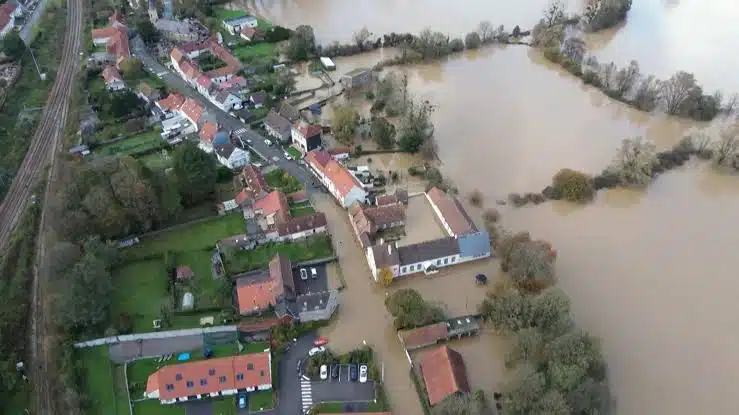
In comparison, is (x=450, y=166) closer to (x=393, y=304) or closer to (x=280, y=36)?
(x=393, y=304)

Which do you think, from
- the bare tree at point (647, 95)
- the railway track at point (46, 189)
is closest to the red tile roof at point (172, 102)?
the railway track at point (46, 189)

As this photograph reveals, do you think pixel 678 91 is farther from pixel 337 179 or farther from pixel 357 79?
pixel 337 179

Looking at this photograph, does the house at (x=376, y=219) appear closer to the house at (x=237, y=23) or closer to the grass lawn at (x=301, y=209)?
the grass lawn at (x=301, y=209)

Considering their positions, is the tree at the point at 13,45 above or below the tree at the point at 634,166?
above

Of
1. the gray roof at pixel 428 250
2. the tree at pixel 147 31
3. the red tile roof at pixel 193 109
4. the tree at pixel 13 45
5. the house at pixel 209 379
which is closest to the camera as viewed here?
the house at pixel 209 379

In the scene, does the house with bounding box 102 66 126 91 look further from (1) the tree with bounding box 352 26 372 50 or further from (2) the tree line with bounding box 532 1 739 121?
(2) the tree line with bounding box 532 1 739 121

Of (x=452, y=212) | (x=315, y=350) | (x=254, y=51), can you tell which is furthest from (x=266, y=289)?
(x=254, y=51)
